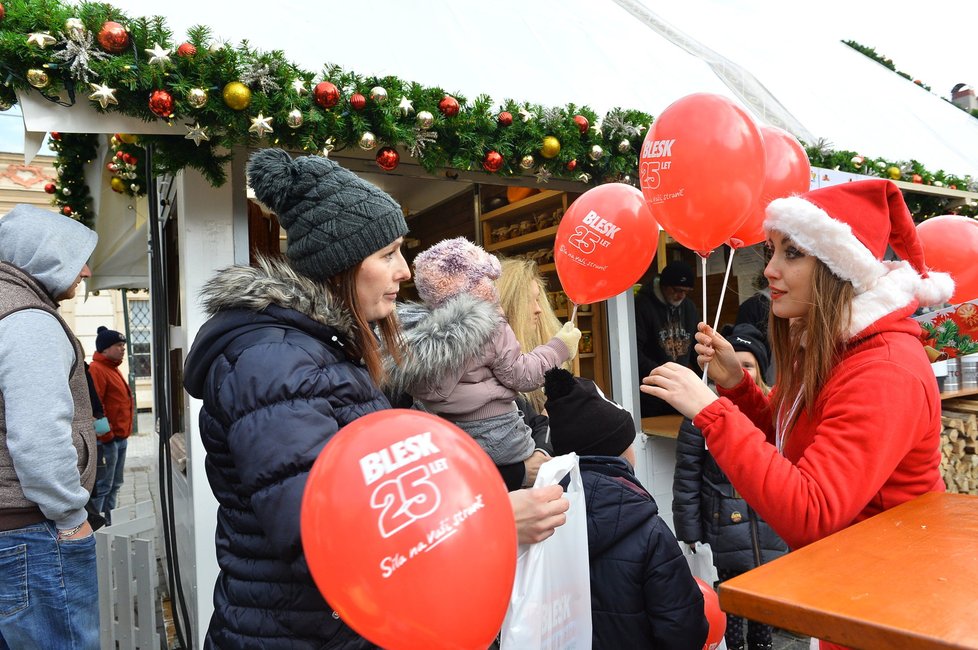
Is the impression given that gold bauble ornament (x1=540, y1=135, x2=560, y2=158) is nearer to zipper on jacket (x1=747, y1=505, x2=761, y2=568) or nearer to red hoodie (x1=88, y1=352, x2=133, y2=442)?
zipper on jacket (x1=747, y1=505, x2=761, y2=568)

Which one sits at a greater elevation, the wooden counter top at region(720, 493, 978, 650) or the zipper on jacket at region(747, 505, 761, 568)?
the wooden counter top at region(720, 493, 978, 650)

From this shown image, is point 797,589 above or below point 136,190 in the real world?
below

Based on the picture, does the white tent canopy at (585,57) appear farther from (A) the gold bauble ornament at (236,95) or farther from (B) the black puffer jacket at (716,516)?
(B) the black puffer jacket at (716,516)

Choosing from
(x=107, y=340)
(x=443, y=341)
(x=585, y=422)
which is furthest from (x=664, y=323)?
(x=107, y=340)

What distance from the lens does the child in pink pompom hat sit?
2471 mm

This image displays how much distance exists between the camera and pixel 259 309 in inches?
53.0

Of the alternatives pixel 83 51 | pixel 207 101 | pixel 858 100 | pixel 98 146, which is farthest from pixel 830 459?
pixel 858 100

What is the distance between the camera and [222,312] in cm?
138

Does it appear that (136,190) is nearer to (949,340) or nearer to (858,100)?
(949,340)

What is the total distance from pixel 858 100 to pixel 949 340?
3.42 meters

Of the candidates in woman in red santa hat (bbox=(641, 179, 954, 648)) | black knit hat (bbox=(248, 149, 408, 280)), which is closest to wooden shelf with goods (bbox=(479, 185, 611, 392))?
woman in red santa hat (bbox=(641, 179, 954, 648))

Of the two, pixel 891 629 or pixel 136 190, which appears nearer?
pixel 891 629

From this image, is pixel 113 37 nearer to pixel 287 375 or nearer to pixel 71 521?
pixel 71 521

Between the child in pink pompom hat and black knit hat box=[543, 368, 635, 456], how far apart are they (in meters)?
0.49
